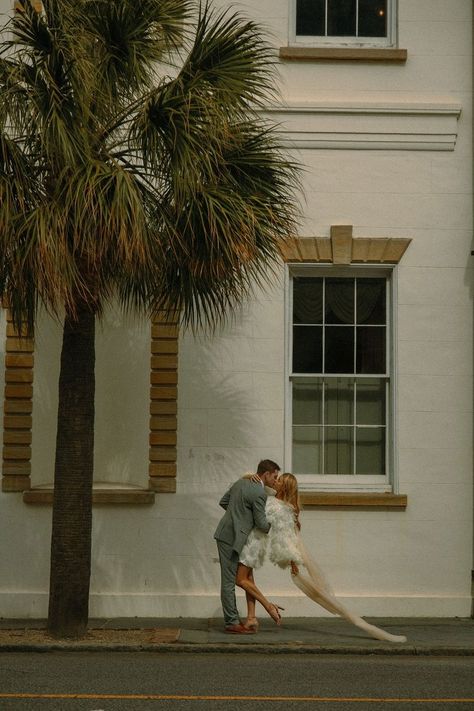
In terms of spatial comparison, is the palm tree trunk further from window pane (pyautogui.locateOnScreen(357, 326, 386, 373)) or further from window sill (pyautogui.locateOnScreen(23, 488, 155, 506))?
window pane (pyautogui.locateOnScreen(357, 326, 386, 373))

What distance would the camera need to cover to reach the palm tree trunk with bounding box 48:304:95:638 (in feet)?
39.7

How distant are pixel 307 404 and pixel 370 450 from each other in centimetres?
91

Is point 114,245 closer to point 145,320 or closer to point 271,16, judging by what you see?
point 145,320

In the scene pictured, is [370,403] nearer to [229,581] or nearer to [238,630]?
→ [229,581]

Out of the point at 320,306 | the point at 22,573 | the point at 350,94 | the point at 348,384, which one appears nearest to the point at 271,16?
the point at 350,94

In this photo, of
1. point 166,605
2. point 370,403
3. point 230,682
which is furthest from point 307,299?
point 230,682

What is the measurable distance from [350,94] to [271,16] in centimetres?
129

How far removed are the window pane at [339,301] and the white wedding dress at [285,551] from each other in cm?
290

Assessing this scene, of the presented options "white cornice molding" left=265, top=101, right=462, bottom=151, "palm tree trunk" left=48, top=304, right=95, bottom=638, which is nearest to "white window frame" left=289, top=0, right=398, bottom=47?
"white cornice molding" left=265, top=101, right=462, bottom=151

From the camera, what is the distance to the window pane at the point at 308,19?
49.6ft

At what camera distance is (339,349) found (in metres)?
15.0

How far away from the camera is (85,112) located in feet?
37.9

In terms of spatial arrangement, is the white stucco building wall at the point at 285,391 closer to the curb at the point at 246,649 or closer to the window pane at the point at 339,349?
the window pane at the point at 339,349

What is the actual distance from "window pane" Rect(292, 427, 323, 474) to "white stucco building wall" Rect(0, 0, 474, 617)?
0.31 metres
